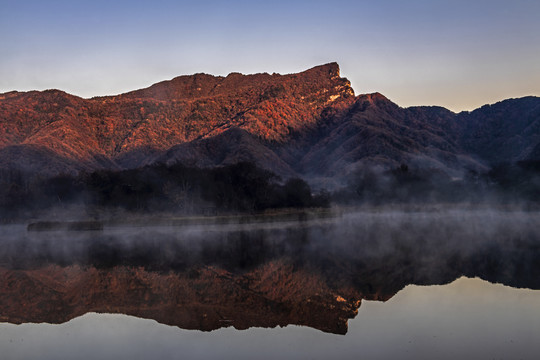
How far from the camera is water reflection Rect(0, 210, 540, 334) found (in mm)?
17859

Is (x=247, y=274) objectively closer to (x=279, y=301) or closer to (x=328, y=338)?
(x=279, y=301)

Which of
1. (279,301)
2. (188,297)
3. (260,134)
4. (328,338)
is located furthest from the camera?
(260,134)

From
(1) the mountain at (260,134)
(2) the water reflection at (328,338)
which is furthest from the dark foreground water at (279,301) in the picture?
(1) the mountain at (260,134)

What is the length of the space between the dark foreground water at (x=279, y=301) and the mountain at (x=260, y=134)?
87.5 metres

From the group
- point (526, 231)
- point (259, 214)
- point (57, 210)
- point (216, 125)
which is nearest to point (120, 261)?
point (526, 231)

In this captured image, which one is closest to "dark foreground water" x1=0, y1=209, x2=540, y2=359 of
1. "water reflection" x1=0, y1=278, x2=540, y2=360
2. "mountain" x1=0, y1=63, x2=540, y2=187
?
"water reflection" x1=0, y1=278, x2=540, y2=360

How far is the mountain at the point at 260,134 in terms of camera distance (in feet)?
442

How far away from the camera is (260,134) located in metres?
157

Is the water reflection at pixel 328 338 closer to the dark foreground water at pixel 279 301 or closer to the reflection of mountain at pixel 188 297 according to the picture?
the dark foreground water at pixel 279 301

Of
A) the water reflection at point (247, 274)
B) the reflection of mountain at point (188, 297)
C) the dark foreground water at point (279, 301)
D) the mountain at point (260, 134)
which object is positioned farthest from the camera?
the mountain at point (260, 134)

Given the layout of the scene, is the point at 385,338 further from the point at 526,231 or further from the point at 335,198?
the point at 335,198

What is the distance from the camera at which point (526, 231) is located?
43.8 metres

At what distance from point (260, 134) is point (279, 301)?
138739 mm

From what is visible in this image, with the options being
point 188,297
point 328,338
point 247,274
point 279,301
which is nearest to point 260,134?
point 247,274
